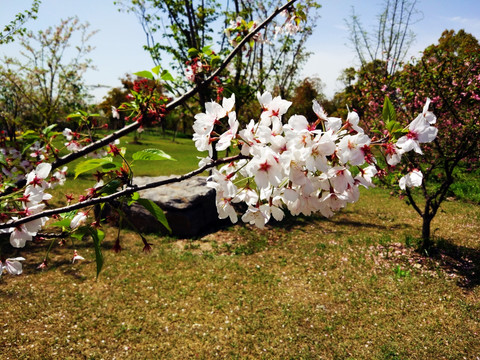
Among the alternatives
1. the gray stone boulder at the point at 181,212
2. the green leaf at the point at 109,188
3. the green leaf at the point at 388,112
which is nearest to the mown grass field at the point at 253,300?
the gray stone boulder at the point at 181,212

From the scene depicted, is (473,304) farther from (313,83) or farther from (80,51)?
(313,83)

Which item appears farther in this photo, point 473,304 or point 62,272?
point 62,272

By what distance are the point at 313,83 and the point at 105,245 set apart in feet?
103

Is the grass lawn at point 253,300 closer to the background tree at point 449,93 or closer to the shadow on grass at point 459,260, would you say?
the shadow on grass at point 459,260

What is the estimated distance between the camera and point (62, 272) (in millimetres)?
4828

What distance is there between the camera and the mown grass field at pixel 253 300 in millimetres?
3301

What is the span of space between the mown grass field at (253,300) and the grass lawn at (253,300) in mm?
17

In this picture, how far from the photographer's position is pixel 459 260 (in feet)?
16.8

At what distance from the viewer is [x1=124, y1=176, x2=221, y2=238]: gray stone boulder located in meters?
6.43

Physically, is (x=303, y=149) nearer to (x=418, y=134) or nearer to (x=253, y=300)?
(x=418, y=134)

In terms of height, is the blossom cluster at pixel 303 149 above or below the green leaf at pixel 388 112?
→ below

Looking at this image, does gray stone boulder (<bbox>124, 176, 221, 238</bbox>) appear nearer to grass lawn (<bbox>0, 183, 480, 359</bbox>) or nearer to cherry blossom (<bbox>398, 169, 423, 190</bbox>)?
grass lawn (<bbox>0, 183, 480, 359</bbox>)

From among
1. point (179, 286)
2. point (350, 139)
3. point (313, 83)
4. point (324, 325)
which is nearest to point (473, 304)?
point (324, 325)

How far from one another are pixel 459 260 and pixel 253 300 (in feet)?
12.0
